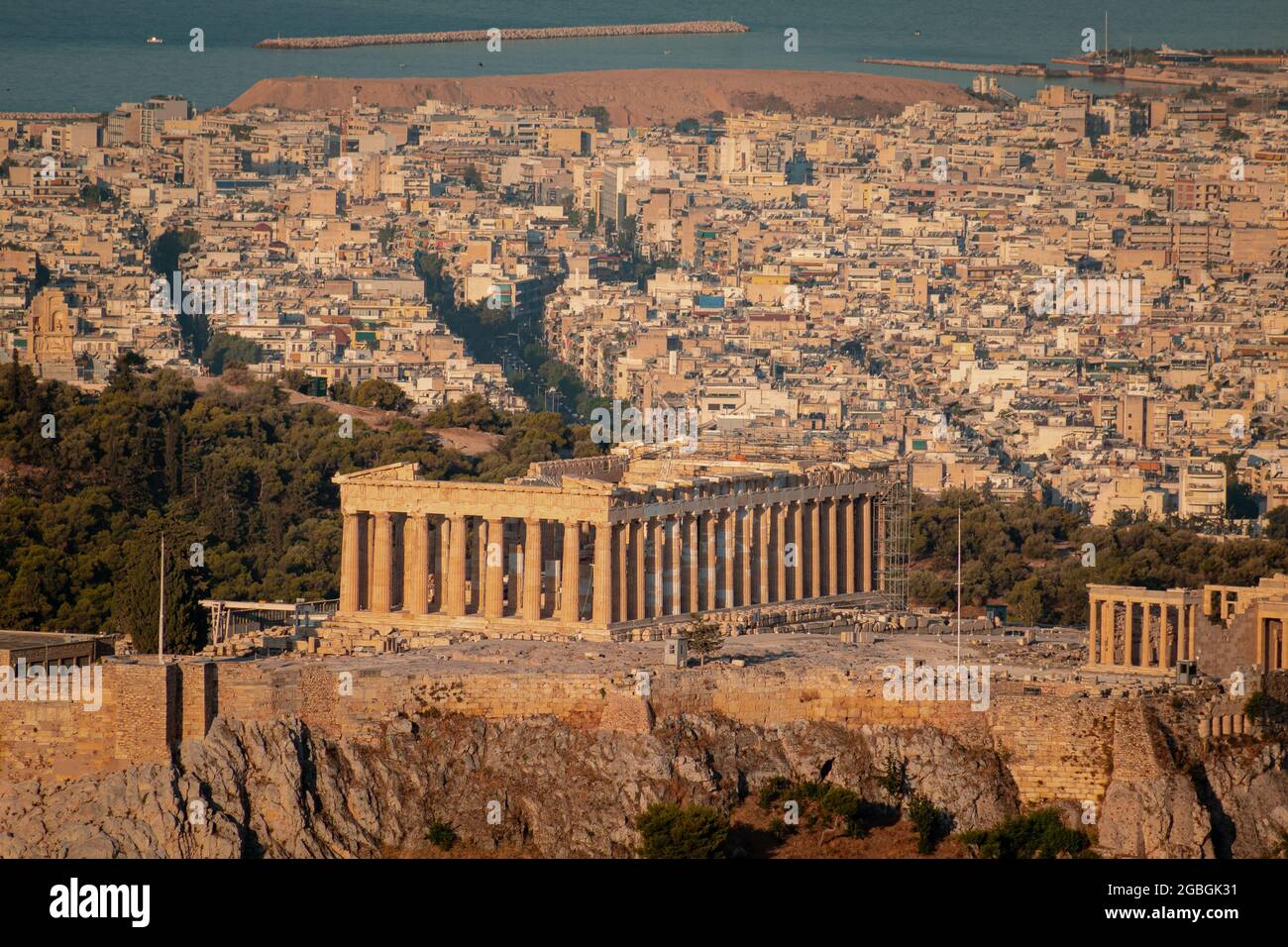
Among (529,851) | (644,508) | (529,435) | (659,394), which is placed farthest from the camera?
(659,394)

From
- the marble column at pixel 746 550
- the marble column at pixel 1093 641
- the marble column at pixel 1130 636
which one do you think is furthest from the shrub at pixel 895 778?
Result: the marble column at pixel 746 550

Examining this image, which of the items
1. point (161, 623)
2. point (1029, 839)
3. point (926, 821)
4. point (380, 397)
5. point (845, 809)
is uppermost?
point (380, 397)

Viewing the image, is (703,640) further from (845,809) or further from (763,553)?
(763,553)

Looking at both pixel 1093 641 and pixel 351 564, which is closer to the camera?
pixel 1093 641

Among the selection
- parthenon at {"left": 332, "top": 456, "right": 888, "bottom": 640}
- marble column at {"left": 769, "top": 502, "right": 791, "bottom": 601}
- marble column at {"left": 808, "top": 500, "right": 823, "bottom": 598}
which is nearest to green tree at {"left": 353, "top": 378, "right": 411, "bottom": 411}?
parthenon at {"left": 332, "top": 456, "right": 888, "bottom": 640}

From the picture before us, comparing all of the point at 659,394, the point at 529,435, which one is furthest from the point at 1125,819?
the point at 659,394

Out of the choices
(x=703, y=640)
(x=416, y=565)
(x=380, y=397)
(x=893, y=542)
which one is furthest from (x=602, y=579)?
(x=380, y=397)
